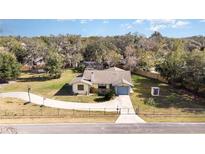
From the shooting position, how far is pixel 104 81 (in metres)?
17.6

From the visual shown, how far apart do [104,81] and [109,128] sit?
4770 mm

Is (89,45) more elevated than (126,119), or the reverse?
(89,45)

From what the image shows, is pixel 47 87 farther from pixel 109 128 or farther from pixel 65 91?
pixel 109 128

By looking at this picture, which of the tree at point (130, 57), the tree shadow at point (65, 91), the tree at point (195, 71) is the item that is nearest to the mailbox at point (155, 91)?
the tree at point (195, 71)

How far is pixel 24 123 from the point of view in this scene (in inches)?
548

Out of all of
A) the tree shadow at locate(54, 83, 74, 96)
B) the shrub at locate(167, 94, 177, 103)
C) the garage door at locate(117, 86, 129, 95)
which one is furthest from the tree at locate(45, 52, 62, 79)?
the shrub at locate(167, 94, 177, 103)

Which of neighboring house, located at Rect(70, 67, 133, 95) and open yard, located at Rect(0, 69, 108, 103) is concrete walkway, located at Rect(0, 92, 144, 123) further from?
neighboring house, located at Rect(70, 67, 133, 95)

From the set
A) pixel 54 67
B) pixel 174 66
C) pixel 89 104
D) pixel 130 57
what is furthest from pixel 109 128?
pixel 174 66

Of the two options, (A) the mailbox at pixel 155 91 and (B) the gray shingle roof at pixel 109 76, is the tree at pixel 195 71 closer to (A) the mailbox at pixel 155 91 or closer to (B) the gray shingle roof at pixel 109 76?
(A) the mailbox at pixel 155 91

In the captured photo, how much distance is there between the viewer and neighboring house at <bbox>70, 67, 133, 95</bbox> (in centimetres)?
1692
